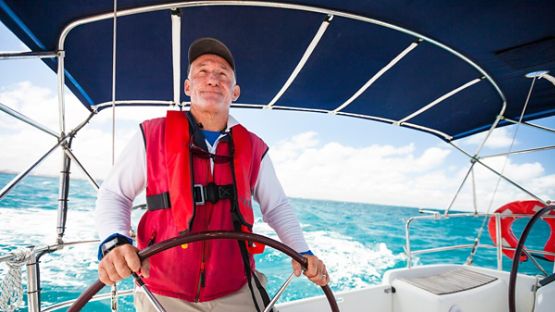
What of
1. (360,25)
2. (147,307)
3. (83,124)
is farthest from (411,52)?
(83,124)

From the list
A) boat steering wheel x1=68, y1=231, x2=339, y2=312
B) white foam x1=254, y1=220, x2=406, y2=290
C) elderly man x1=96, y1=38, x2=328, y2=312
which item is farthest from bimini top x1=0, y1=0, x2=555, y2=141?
white foam x1=254, y1=220, x2=406, y2=290

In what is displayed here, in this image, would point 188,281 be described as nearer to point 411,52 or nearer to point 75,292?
point 411,52

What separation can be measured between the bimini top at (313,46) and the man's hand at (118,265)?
1058 mm

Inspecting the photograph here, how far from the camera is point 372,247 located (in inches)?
482

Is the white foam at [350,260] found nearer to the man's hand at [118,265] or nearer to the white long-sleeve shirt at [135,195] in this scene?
the white long-sleeve shirt at [135,195]

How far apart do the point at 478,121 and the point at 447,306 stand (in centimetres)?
191

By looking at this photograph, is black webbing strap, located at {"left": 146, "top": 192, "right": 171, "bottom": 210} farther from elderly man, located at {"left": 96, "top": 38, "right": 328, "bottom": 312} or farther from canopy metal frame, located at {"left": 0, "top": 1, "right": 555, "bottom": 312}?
canopy metal frame, located at {"left": 0, "top": 1, "right": 555, "bottom": 312}

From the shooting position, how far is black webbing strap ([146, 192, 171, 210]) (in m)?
0.94

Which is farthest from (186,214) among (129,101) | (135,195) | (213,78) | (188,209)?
(129,101)

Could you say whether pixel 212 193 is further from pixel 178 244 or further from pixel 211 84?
pixel 211 84

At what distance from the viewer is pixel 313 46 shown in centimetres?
164

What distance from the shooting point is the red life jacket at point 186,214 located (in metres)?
0.93

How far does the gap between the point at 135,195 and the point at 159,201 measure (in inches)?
4.4

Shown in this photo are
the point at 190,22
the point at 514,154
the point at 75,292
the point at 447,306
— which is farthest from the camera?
the point at 75,292
